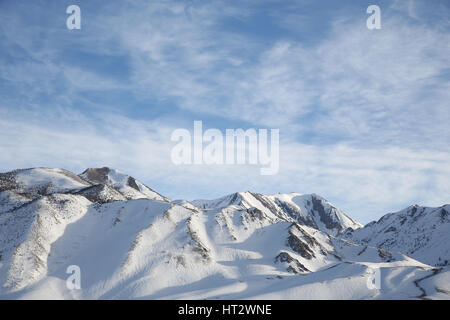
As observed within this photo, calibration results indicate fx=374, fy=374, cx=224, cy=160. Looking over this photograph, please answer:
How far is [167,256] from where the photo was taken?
104m

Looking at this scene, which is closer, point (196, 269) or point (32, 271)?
point (32, 271)

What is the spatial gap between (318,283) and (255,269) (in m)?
21.8

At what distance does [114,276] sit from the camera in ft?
303

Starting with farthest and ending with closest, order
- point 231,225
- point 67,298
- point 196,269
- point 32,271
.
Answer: point 231,225 → point 196,269 → point 32,271 → point 67,298

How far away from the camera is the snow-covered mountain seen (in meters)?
87.3

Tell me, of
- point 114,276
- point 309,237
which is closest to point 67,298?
point 114,276

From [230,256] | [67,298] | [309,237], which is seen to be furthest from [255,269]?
[67,298]

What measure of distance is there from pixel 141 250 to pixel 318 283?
48.0 meters

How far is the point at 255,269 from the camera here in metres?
108

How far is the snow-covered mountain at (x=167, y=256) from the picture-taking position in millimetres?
87312

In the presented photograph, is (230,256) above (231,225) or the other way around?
the other way around
